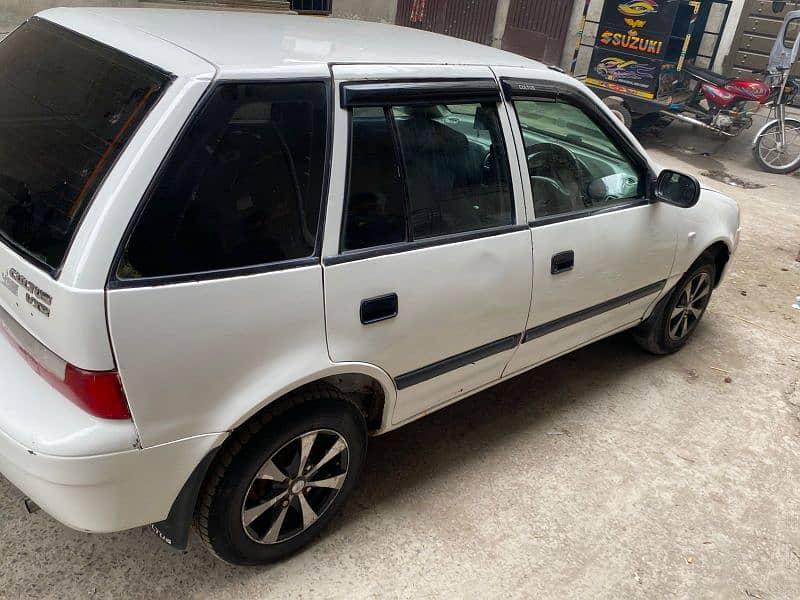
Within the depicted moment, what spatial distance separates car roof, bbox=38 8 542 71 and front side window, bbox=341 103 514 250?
0.21 meters

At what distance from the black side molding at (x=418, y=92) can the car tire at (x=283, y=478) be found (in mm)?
962

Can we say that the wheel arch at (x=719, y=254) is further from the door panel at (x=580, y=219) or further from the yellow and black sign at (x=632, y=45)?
the yellow and black sign at (x=632, y=45)

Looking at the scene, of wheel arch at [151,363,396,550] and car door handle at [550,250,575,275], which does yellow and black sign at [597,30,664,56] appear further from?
wheel arch at [151,363,396,550]

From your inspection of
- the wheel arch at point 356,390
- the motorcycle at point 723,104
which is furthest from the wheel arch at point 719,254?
the motorcycle at point 723,104

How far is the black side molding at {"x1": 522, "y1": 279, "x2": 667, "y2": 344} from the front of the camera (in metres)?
2.84

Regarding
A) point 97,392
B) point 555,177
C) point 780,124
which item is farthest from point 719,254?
point 780,124

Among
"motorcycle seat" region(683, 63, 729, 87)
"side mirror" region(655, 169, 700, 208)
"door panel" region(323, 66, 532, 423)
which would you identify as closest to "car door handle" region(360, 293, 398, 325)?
"door panel" region(323, 66, 532, 423)

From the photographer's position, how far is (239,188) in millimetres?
1825

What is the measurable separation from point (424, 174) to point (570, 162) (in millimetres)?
931

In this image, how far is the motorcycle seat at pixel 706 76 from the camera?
8578mm

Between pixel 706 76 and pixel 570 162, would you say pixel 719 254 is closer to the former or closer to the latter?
pixel 570 162

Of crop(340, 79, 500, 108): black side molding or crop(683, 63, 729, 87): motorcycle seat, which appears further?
crop(683, 63, 729, 87): motorcycle seat

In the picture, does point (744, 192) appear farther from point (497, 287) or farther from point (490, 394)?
point (497, 287)

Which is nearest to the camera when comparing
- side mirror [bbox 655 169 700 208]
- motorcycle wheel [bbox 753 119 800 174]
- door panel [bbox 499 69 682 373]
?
door panel [bbox 499 69 682 373]
